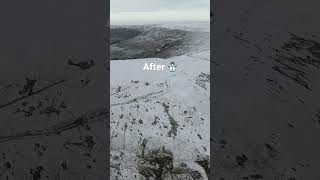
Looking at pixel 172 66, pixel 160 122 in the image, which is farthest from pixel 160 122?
pixel 172 66

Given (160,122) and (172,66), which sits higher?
(172,66)

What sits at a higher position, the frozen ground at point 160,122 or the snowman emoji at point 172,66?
the snowman emoji at point 172,66

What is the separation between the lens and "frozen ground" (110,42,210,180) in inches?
66.2

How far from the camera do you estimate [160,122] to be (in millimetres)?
1703

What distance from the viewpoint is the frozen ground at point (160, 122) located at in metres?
1.68

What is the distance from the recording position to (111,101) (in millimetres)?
1690

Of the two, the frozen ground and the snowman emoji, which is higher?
the snowman emoji

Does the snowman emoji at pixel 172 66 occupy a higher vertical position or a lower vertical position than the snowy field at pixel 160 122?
higher

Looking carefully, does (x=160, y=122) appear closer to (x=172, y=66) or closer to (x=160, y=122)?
(x=160, y=122)
